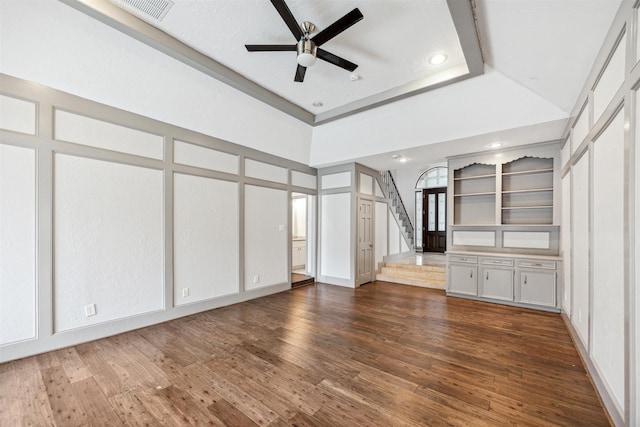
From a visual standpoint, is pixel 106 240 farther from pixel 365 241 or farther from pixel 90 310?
pixel 365 241

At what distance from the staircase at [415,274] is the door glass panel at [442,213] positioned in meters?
2.98

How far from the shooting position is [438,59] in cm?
325

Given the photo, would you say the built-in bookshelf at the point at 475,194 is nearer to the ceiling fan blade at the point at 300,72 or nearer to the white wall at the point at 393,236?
the white wall at the point at 393,236

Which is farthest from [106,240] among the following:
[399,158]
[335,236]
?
[399,158]

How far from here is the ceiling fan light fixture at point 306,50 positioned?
2607 millimetres

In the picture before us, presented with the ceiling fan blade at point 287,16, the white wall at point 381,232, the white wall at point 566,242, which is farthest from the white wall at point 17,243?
the white wall at point 566,242

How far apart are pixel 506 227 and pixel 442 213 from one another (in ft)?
15.0

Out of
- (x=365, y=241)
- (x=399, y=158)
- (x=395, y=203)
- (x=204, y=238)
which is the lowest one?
(x=365, y=241)

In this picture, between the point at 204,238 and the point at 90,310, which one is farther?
the point at 204,238

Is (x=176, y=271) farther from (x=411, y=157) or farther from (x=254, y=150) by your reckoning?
(x=411, y=157)

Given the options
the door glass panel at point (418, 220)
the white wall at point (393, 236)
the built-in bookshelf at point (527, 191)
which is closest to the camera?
the built-in bookshelf at point (527, 191)

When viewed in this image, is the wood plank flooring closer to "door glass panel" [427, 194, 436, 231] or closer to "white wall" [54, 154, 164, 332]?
"white wall" [54, 154, 164, 332]

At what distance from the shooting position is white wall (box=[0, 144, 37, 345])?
2.66 metres

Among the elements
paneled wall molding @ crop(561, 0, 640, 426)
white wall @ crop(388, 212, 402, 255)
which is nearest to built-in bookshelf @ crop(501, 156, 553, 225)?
paneled wall molding @ crop(561, 0, 640, 426)
